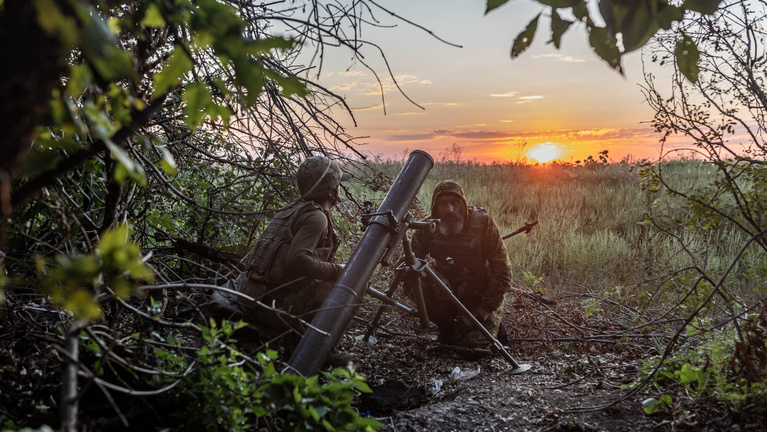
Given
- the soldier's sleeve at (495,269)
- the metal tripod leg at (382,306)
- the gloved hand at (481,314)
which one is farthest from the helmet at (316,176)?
the gloved hand at (481,314)

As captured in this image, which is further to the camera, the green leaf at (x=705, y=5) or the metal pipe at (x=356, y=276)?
the metal pipe at (x=356, y=276)

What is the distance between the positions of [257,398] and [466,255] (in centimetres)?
339

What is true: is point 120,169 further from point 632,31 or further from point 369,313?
point 369,313

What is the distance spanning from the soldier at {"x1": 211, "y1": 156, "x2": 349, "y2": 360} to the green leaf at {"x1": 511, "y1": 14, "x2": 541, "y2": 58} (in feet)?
7.14

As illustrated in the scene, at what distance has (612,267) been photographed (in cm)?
713

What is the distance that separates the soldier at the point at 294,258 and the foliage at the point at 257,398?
1.70m

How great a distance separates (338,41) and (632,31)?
147cm

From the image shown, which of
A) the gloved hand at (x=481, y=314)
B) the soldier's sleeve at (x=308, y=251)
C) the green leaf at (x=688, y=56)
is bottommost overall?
the gloved hand at (x=481, y=314)

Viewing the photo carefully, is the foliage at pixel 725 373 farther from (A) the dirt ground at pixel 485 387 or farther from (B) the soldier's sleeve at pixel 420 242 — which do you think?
(B) the soldier's sleeve at pixel 420 242

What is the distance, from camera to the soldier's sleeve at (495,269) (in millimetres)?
4676

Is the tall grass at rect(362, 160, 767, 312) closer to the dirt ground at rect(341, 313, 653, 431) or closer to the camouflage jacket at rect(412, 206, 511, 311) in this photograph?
the dirt ground at rect(341, 313, 653, 431)

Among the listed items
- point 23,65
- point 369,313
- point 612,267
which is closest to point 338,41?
point 23,65

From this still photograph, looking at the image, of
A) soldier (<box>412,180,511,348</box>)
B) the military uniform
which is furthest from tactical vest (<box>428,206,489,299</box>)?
the military uniform

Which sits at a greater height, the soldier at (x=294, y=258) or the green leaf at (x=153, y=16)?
the green leaf at (x=153, y=16)
